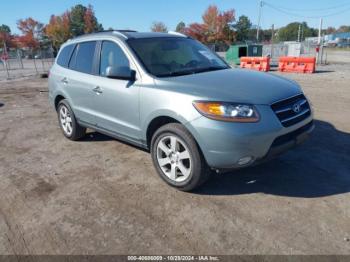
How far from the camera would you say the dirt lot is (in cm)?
281

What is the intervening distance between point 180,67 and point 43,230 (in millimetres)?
2531

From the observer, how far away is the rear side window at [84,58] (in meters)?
4.82

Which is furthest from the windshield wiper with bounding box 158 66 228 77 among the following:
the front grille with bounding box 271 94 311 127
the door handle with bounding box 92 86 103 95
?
the front grille with bounding box 271 94 311 127

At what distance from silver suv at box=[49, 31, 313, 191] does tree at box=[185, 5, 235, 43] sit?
6294cm

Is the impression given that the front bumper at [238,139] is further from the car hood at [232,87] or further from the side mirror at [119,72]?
the side mirror at [119,72]

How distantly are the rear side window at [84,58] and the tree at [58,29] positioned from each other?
68784 millimetres

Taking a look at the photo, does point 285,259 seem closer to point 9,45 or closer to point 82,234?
point 82,234

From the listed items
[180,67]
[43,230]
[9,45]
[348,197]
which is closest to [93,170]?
[43,230]

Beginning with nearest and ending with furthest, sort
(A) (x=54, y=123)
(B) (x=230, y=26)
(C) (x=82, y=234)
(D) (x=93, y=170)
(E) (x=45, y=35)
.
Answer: (C) (x=82, y=234) < (D) (x=93, y=170) < (A) (x=54, y=123) < (B) (x=230, y=26) < (E) (x=45, y=35)

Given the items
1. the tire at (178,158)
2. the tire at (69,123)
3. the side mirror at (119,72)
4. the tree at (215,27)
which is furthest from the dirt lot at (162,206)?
the tree at (215,27)

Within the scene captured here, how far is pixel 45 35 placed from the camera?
2864 inches

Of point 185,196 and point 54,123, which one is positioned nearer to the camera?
point 185,196

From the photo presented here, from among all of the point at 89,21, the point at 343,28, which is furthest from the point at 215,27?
the point at 343,28

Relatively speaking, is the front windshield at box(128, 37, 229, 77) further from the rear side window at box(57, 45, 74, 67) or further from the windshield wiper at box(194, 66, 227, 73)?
the rear side window at box(57, 45, 74, 67)
